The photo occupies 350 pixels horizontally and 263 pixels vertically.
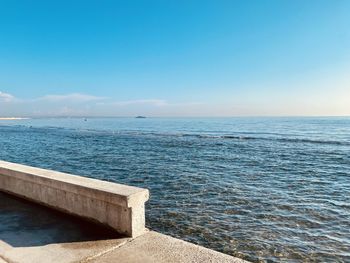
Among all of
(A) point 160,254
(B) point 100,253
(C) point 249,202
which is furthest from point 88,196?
(C) point 249,202

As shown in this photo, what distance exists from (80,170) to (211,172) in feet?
23.1

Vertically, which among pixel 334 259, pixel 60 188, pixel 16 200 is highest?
pixel 60 188

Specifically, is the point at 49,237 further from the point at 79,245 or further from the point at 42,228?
the point at 79,245

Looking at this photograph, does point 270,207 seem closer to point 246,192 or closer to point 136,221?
point 246,192

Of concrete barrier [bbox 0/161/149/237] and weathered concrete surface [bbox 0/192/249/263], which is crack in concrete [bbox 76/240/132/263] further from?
concrete barrier [bbox 0/161/149/237]

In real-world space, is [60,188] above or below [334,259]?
above

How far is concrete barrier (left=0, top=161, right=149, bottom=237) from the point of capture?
3758mm

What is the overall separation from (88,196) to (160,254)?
1.46 meters

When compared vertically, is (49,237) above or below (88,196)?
below

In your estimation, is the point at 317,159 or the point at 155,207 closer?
the point at 155,207

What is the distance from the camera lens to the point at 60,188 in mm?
4520

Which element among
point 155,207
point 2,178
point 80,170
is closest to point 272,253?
point 155,207

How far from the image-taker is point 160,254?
3.34 metres

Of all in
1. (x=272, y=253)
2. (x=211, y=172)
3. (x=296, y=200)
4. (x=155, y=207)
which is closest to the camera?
(x=272, y=253)
